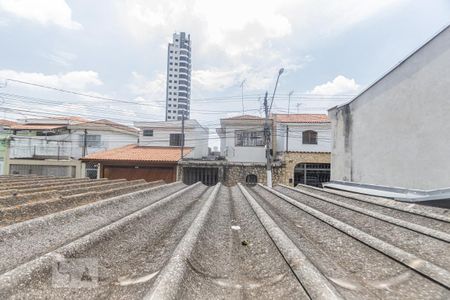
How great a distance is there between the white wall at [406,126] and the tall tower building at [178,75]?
80.0 metres

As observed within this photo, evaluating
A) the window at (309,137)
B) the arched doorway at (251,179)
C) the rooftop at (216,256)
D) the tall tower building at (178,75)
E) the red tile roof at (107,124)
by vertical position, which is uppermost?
the tall tower building at (178,75)

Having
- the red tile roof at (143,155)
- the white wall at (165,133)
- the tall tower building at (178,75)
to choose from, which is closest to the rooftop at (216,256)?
the red tile roof at (143,155)

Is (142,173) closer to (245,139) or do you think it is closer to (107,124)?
(245,139)

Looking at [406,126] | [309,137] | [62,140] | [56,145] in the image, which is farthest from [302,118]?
[56,145]

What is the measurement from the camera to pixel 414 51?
6.42 metres

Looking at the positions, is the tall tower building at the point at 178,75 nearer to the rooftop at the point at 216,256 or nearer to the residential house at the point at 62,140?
the residential house at the point at 62,140

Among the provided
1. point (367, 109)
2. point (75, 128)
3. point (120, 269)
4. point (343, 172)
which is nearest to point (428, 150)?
point (367, 109)

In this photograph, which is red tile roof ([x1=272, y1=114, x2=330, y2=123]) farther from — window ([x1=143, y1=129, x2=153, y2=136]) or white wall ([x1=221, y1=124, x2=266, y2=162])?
window ([x1=143, y1=129, x2=153, y2=136])

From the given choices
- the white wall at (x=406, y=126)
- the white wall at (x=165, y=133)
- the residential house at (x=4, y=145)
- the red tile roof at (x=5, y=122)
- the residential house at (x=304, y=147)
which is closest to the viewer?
the white wall at (x=406, y=126)

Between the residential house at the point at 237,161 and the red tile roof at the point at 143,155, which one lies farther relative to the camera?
the residential house at the point at 237,161

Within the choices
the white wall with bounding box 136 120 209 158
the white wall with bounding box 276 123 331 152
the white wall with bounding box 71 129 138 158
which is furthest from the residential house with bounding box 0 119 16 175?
the white wall with bounding box 276 123 331 152

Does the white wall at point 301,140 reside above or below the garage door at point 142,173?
above

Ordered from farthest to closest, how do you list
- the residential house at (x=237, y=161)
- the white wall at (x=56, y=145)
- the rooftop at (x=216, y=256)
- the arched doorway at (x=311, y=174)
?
the white wall at (x=56, y=145) < the arched doorway at (x=311, y=174) < the residential house at (x=237, y=161) < the rooftop at (x=216, y=256)

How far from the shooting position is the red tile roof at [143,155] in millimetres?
20703
